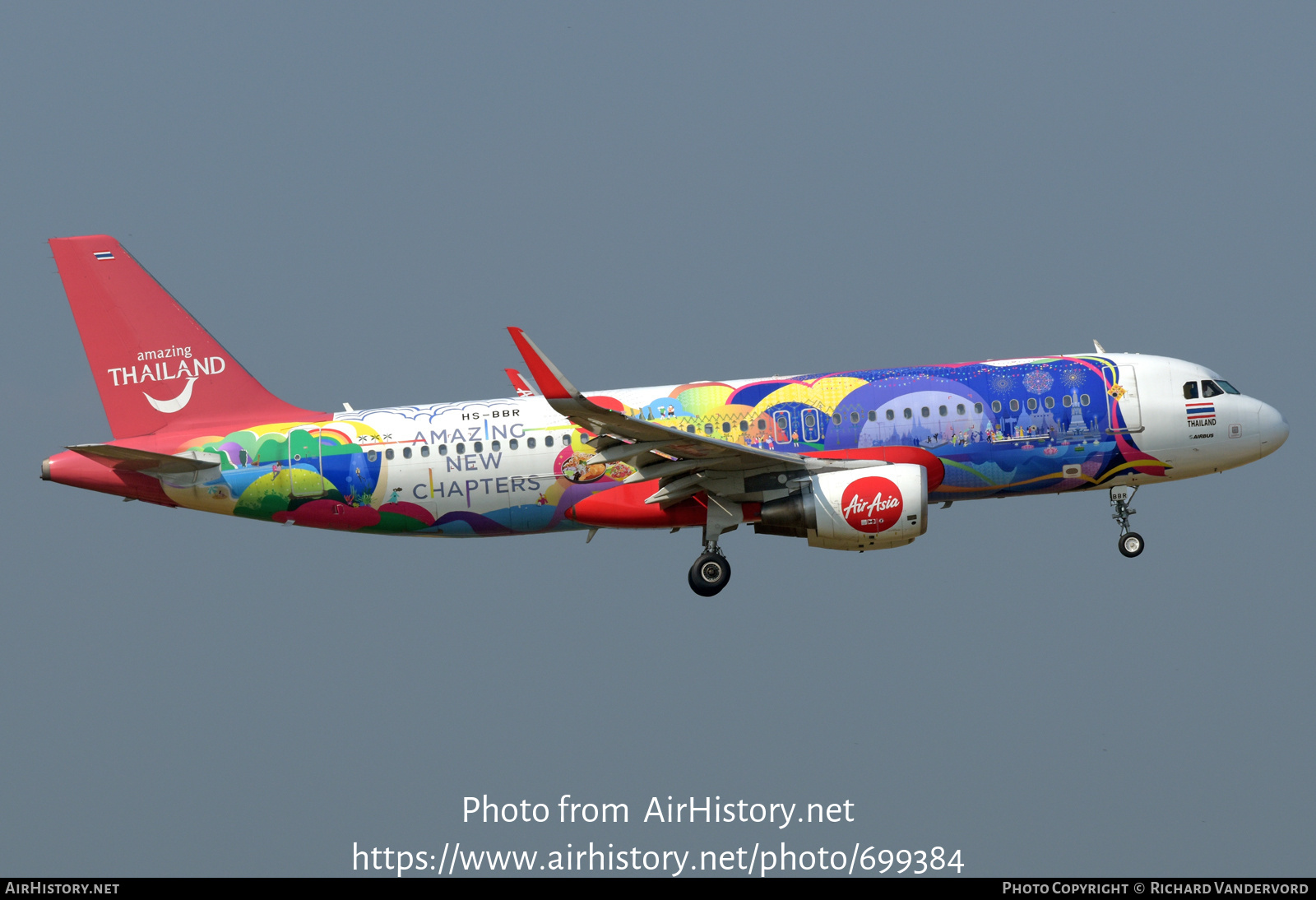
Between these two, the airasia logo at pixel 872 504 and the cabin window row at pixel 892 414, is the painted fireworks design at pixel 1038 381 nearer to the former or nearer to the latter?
the cabin window row at pixel 892 414

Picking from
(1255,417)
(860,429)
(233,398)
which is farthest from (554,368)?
(1255,417)

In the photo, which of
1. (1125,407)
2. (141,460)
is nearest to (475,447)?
(141,460)

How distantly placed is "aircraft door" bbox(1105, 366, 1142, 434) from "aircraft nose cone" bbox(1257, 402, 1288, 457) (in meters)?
2.99

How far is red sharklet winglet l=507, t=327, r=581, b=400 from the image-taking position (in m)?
24.9

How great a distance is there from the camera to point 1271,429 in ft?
99.5

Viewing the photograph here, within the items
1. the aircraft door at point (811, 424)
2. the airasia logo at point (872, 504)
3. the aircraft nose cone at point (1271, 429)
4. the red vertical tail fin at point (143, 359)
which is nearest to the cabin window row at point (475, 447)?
the red vertical tail fin at point (143, 359)

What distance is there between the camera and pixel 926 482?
28906mm

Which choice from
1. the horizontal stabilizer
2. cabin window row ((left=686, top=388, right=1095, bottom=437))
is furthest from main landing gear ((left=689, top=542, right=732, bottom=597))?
the horizontal stabilizer

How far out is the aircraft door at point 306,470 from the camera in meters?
29.5

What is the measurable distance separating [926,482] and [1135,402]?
198 inches

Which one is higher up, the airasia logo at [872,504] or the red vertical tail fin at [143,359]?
the red vertical tail fin at [143,359]

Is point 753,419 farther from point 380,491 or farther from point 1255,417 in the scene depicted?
point 1255,417

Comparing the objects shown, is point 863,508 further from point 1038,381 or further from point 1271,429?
point 1271,429

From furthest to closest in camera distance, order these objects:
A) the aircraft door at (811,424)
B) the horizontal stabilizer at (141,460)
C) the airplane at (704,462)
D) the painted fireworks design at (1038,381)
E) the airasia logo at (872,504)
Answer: the painted fireworks design at (1038,381) < the aircraft door at (811,424) < the airplane at (704,462) < the horizontal stabilizer at (141,460) < the airasia logo at (872,504)
